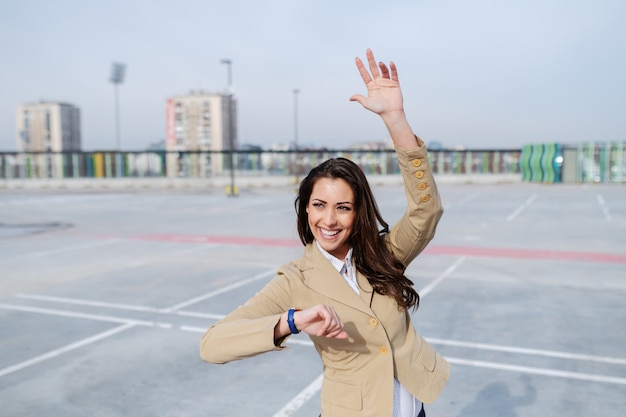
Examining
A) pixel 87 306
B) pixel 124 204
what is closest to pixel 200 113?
pixel 124 204

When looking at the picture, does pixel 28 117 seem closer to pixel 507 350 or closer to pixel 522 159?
pixel 522 159

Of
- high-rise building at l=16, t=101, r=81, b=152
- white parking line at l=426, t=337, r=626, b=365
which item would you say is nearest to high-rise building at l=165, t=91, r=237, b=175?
high-rise building at l=16, t=101, r=81, b=152

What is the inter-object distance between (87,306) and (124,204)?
20.1 meters

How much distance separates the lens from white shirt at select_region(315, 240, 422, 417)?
7.53 feet

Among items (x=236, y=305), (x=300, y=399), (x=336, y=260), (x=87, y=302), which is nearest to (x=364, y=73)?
(x=336, y=260)

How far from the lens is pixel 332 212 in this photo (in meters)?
2.27

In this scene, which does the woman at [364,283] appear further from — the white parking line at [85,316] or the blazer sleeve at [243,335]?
the white parking line at [85,316]

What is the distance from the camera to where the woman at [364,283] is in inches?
86.6

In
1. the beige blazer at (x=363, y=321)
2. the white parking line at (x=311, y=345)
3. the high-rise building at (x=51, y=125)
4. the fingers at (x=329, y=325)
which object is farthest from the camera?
the high-rise building at (x=51, y=125)

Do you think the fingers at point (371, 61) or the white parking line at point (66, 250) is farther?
the white parking line at point (66, 250)

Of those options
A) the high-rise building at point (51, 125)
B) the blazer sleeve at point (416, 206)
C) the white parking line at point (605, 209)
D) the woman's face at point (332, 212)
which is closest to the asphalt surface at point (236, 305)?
the blazer sleeve at point (416, 206)

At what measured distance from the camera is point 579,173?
47531mm

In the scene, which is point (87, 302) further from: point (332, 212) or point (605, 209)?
point (605, 209)

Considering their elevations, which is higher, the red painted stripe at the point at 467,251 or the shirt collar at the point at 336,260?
the shirt collar at the point at 336,260
